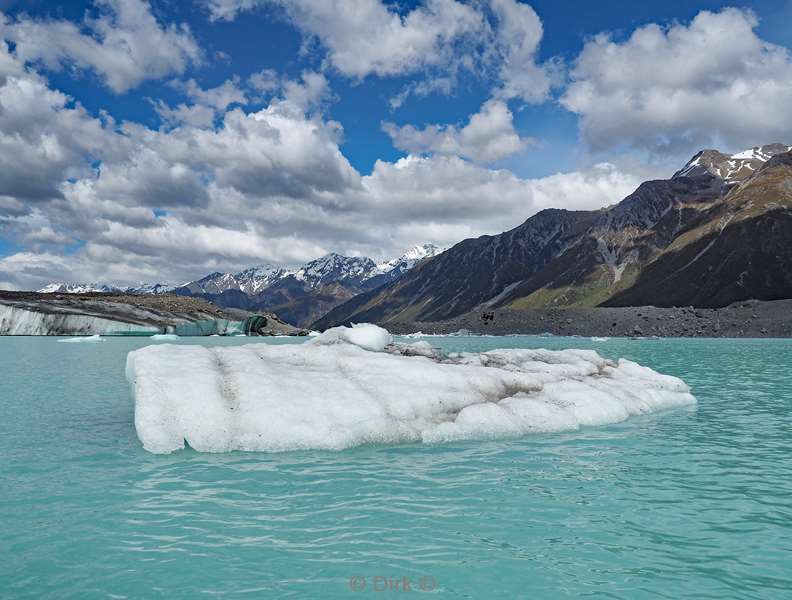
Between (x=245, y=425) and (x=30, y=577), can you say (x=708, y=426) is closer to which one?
(x=245, y=425)

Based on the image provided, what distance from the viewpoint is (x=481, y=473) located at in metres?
16.4

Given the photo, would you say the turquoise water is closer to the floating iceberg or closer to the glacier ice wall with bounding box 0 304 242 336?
the floating iceberg

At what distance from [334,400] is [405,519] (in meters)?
8.56

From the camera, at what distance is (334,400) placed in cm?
2055

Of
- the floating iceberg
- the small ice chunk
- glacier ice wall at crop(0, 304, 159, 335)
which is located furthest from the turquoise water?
glacier ice wall at crop(0, 304, 159, 335)

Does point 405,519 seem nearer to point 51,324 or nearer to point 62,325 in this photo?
point 62,325

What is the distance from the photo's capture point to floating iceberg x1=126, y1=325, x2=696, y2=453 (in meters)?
19.1

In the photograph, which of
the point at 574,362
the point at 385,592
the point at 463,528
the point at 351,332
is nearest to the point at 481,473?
the point at 463,528

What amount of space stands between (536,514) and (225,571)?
7093 mm

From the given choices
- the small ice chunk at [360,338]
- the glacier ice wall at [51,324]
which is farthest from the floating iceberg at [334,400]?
the glacier ice wall at [51,324]

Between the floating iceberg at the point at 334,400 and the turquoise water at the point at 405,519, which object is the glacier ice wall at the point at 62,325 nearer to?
the floating iceberg at the point at 334,400

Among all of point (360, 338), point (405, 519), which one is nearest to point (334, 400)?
point (405, 519)

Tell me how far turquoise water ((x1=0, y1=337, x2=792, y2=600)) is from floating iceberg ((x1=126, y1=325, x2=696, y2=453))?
84 centimetres

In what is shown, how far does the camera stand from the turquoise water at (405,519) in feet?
31.3
